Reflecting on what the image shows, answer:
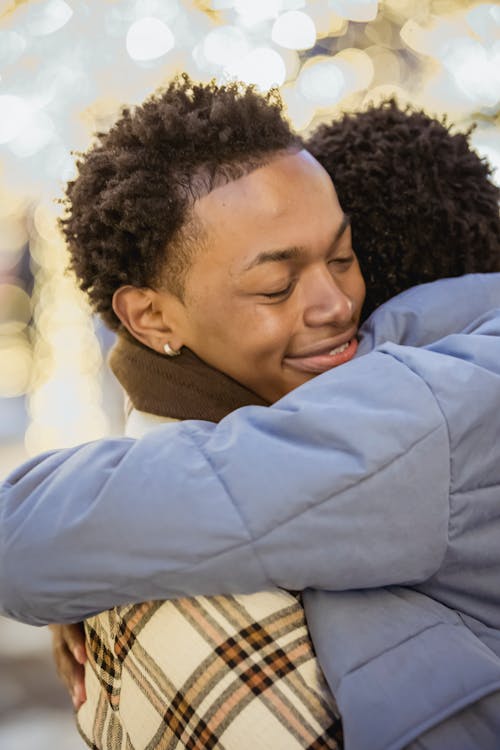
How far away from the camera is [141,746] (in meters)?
1.17

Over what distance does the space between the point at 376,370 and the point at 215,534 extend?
0.30 meters

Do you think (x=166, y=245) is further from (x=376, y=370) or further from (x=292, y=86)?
(x=292, y=86)

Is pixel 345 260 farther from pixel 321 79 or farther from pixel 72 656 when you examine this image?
pixel 321 79

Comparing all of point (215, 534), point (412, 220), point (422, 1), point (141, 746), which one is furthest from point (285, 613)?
point (422, 1)

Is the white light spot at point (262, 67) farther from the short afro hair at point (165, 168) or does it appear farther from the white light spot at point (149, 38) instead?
the short afro hair at point (165, 168)

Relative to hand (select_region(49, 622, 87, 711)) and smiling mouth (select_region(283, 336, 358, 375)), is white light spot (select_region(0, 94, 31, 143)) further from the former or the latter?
hand (select_region(49, 622, 87, 711))

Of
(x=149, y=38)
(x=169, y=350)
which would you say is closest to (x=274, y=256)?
(x=169, y=350)

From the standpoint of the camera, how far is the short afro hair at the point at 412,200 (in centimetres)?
154

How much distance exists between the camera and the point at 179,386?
4.86 ft

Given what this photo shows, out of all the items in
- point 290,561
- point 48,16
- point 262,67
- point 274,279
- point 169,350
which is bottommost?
point 290,561

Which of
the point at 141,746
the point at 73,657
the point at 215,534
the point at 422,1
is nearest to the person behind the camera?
the point at 215,534

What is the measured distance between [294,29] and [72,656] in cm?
212

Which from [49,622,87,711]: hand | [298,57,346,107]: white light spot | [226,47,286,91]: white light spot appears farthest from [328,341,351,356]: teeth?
[298,57,346,107]: white light spot

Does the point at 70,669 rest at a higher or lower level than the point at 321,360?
lower
